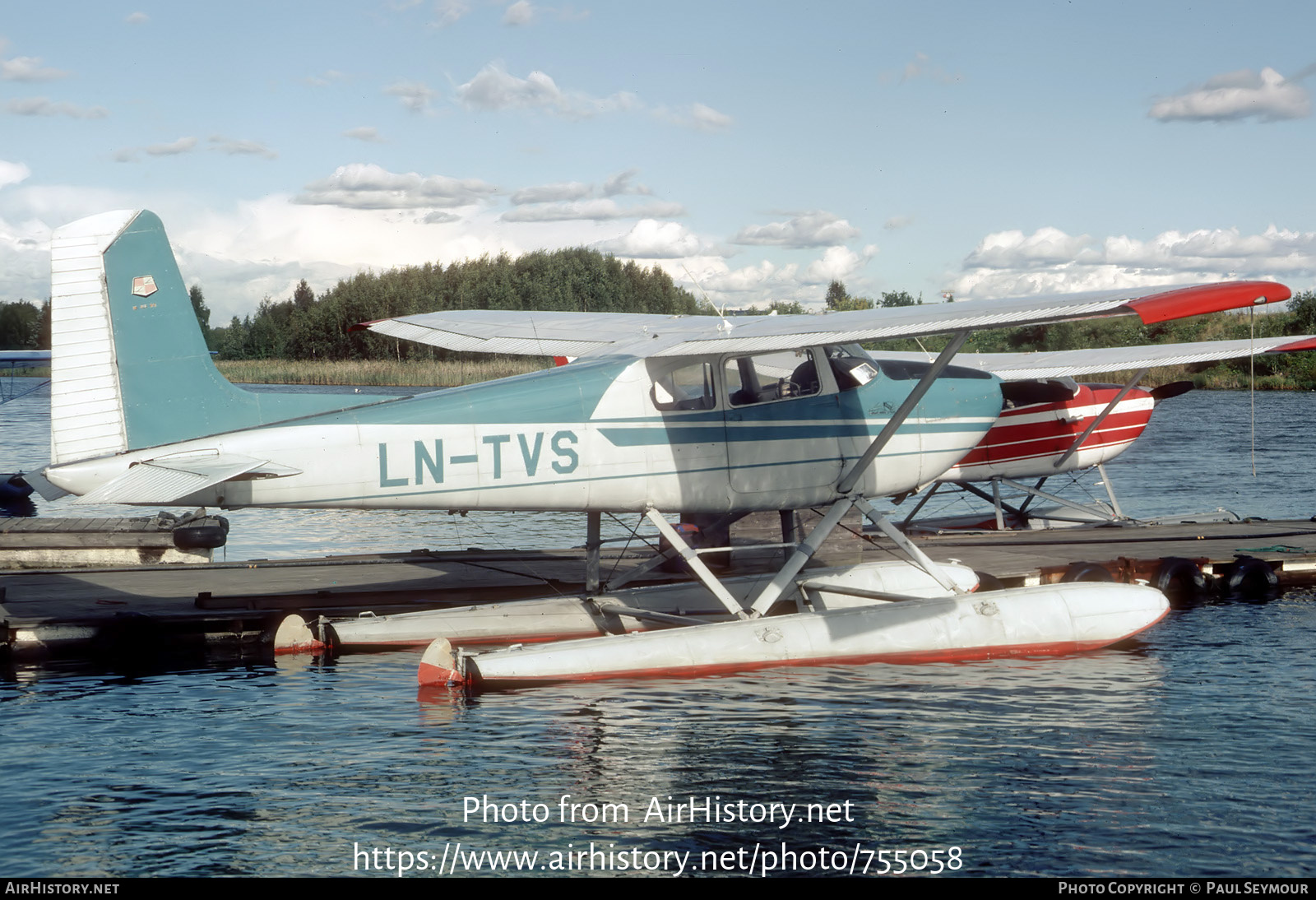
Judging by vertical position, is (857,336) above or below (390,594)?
above

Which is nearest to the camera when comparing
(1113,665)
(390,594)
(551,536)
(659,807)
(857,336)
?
(659,807)

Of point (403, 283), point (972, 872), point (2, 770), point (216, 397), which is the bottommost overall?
point (972, 872)

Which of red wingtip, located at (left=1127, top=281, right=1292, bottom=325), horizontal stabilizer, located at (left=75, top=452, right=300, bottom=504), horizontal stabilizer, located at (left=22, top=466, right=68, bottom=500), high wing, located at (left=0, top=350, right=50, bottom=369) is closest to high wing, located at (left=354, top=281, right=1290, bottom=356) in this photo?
red wingtip, located at (left=1127, top=281, right=1292, bottom=325)

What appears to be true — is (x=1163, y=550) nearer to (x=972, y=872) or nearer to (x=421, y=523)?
(x=972, y=872)

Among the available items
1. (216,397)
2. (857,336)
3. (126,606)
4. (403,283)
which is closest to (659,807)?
(857,336)

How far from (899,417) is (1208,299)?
7.92 ft

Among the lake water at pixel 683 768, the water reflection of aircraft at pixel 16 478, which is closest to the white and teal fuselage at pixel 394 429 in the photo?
the lake water at pixel 683 768

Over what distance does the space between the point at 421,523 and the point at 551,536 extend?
441cm

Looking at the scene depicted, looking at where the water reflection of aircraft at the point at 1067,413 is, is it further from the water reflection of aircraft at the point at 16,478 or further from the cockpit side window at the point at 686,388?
the water reflection of aircraft at the point at 16,478

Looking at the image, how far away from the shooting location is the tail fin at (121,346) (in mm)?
7781

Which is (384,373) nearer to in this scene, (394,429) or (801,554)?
(801,554)

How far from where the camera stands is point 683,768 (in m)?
7.02

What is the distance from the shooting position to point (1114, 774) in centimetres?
689

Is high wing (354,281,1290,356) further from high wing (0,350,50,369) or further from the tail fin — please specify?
high wing (0,350,50,369)
